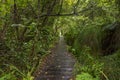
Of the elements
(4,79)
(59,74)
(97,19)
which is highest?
(97,19)

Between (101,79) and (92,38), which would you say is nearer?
(101,79)

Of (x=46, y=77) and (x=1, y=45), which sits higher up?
(x=1, y=45)

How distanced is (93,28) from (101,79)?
221 inches

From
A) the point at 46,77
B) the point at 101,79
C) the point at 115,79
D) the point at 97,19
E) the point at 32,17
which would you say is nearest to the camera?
the point at 115,79

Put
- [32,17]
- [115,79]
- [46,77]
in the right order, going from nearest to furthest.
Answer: [115,79] < [46,77] < [32,17]

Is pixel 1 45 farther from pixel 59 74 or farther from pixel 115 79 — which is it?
pixel 115 79

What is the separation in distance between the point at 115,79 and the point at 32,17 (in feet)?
18.5

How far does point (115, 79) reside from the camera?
796cm

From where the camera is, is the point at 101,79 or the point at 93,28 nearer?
the point at 101,79

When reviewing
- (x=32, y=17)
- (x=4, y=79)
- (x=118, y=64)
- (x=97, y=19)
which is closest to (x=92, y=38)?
(x=97, y=19)

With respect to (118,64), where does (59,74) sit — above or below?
below

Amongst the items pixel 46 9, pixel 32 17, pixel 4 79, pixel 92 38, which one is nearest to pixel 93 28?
pixel 92 38

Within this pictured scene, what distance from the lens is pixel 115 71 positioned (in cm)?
830

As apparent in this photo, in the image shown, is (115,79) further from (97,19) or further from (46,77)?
(97,19)
